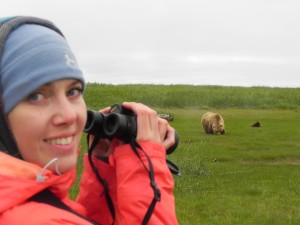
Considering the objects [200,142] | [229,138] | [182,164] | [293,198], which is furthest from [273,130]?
[293,198]

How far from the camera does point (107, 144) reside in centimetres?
265

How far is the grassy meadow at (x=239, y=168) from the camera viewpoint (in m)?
8.89

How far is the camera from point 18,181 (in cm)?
177

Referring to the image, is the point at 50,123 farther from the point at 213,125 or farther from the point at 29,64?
the point at 213,125

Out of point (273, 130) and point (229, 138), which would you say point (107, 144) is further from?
point (273, 130)

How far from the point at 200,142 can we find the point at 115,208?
14405mm

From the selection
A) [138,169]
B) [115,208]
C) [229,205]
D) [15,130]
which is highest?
[15,130]

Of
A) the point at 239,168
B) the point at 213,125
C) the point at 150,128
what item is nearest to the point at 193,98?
the point at 213,125

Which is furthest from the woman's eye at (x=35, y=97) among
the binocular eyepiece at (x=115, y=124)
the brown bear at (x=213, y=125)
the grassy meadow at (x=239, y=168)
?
the brown bear at (x=213, y=125)

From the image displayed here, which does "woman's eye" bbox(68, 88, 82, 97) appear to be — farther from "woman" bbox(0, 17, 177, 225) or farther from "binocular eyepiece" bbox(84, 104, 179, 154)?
"binocular eyepiece" bbox(84, 104, 179, 154)

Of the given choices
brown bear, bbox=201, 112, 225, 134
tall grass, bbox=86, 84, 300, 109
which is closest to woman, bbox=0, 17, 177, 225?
brown bear, bbox=201, 112, 225, 134

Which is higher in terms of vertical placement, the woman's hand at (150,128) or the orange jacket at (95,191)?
the woman's hand at (150,128)

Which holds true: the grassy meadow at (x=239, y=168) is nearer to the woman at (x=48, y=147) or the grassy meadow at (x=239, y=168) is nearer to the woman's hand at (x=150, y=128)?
the woman's hand at (x=150, y=128)

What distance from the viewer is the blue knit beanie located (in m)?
1.88
